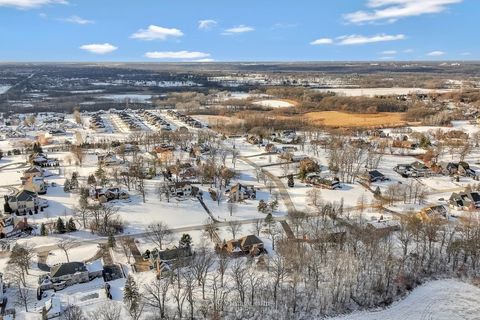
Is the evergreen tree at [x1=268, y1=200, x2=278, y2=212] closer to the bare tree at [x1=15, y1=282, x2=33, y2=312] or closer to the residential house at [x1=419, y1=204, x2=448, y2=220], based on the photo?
the residential house at [x1=419, y1=204, x2=448, y2=220]

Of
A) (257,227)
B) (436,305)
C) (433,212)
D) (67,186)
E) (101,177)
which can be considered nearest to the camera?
(436,305)

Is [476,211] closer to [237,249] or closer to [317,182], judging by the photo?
[317,182]

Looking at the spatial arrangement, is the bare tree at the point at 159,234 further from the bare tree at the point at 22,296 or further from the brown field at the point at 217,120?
the brown field at the point at 217,120

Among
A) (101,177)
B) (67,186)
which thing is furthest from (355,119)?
(67,186)

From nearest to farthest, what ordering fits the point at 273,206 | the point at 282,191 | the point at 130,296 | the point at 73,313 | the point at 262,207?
the point at 73,313
the point at 130,296
the point at 262,207
the point at 273,206
the point at 282,191

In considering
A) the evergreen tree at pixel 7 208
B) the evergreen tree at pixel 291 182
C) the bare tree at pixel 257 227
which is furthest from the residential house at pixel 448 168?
the evergreen tree at pixel 7 208

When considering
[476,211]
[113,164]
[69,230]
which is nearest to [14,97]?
[113,164]

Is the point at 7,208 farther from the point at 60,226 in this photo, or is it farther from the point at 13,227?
the point at 60,226
